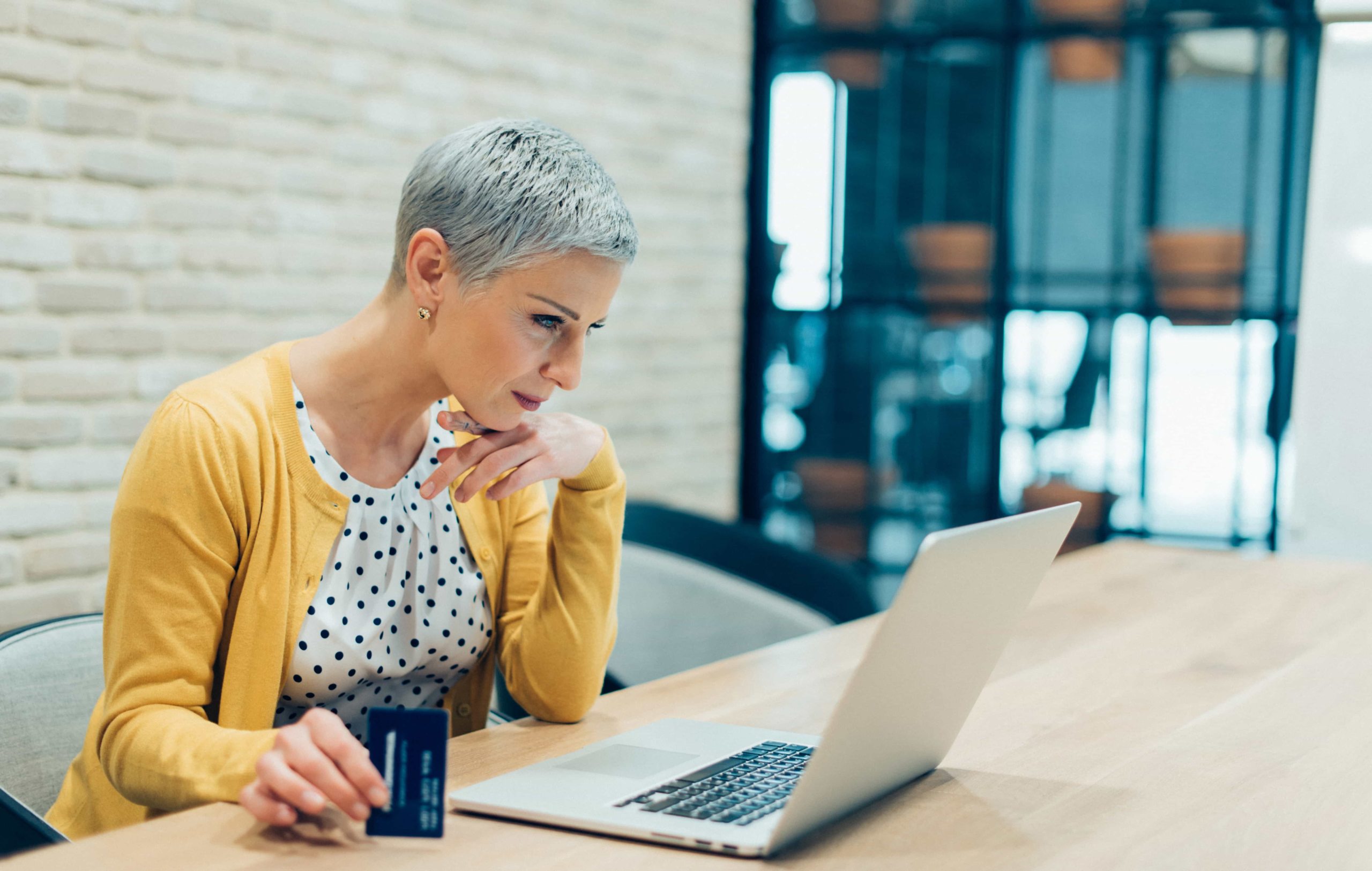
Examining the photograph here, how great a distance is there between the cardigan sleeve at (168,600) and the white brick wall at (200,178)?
1.19 metres

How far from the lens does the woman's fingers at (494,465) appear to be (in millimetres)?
1346

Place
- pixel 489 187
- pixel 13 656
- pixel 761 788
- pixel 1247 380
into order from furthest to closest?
pixel 1247 380
pixel 13 656
pixel 489 187
pixel 761 788

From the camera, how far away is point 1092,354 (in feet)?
12.9

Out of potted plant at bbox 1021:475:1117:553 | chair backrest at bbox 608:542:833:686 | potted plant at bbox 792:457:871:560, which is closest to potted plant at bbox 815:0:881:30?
potted plant at bbox 792:457:871:560

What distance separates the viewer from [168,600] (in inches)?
47.5

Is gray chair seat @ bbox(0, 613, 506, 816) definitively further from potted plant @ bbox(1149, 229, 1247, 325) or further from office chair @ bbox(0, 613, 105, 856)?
potted plant @ bbox(1149, 229, 1247, 325)

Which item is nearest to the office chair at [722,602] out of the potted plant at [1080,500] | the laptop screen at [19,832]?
the laptop screen at [19,832]

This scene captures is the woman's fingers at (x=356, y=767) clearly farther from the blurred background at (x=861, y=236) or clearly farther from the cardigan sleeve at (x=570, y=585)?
the blurred background at (x=861, y=236)

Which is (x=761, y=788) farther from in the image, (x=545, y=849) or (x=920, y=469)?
(x=920, y=469)

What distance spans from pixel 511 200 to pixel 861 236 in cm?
306

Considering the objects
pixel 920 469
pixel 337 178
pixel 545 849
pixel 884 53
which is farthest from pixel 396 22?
pixel 545 849

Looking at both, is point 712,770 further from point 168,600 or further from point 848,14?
point 848,14

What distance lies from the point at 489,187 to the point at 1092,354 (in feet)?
9.91

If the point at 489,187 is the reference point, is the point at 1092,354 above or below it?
below
